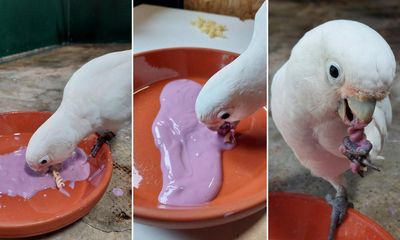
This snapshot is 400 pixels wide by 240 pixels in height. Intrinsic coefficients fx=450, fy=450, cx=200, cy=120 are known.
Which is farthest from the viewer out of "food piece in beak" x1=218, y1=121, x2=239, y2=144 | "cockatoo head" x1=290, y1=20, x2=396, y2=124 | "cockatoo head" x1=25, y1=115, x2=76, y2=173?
"cockatoo head" x1=25, y1=115, x2=76, y2=173

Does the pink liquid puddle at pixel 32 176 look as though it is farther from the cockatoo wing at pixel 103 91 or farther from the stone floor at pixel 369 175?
the stone floor at pixel 369 175

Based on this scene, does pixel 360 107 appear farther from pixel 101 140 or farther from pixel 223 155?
pixel 101 140

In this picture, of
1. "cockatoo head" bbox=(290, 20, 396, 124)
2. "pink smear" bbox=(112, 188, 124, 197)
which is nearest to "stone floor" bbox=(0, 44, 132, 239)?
"pink smear" bbox=(112, 188, 124, 197)

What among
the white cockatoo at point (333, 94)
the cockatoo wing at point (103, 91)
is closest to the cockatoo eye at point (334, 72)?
the white cockatoo at point (333, 94)

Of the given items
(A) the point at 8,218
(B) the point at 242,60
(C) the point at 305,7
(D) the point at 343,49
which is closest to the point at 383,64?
(D) the point at 343,49

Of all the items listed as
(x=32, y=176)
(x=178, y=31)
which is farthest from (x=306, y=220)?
(x=32, y=176)

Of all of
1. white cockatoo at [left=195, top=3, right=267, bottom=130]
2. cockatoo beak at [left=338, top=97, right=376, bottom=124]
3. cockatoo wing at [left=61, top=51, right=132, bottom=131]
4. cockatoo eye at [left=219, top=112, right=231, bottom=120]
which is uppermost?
cockatoo beak at [left=338, top=97, right=376, bottom=124]

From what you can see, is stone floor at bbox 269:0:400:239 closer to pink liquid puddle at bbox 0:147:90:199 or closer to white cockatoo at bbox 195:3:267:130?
white cockatoo at bbox 195:3:267:130
